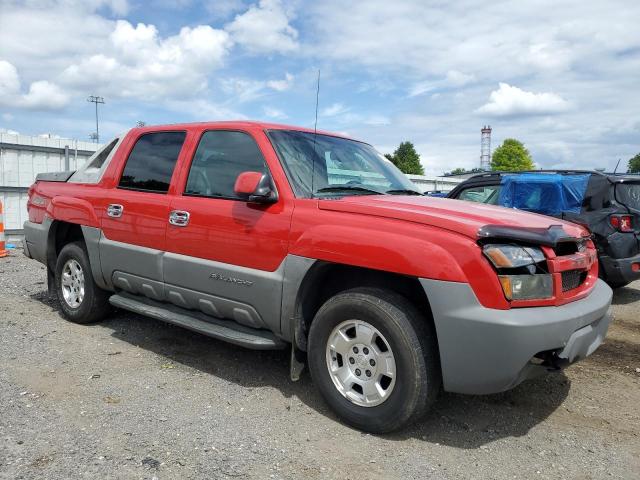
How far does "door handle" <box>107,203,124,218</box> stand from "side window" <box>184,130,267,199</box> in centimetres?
83

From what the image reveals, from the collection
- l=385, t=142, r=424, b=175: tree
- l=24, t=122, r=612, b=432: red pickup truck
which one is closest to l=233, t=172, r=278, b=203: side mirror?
l=24, t=122, r=612, b=432: red pickup truck

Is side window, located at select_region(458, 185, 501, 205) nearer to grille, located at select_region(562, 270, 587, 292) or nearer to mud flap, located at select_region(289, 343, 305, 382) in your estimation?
grille, located at select_region(562, 270, 587, 292)

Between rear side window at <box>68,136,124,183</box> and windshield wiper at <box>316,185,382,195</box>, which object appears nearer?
windshield wiper at <box>316,185,382,195</box>

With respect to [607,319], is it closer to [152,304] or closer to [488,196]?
[152,304]

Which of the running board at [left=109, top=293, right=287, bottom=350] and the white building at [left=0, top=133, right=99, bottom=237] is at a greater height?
the white building at [left=0, top=133, right=99, bottom=237]

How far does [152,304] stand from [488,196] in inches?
204

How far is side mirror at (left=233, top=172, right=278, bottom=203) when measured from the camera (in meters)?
3.57

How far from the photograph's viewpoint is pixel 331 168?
13.4 feet

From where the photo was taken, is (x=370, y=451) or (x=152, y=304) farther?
(x=152, y=304)

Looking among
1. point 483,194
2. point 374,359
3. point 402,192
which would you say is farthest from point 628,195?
point 374,359

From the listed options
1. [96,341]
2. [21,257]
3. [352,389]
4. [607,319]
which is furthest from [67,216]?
[21,257]

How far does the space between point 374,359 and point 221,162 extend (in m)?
1.98

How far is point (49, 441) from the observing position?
3090mm

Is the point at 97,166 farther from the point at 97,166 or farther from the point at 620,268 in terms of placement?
the point at 620,268
